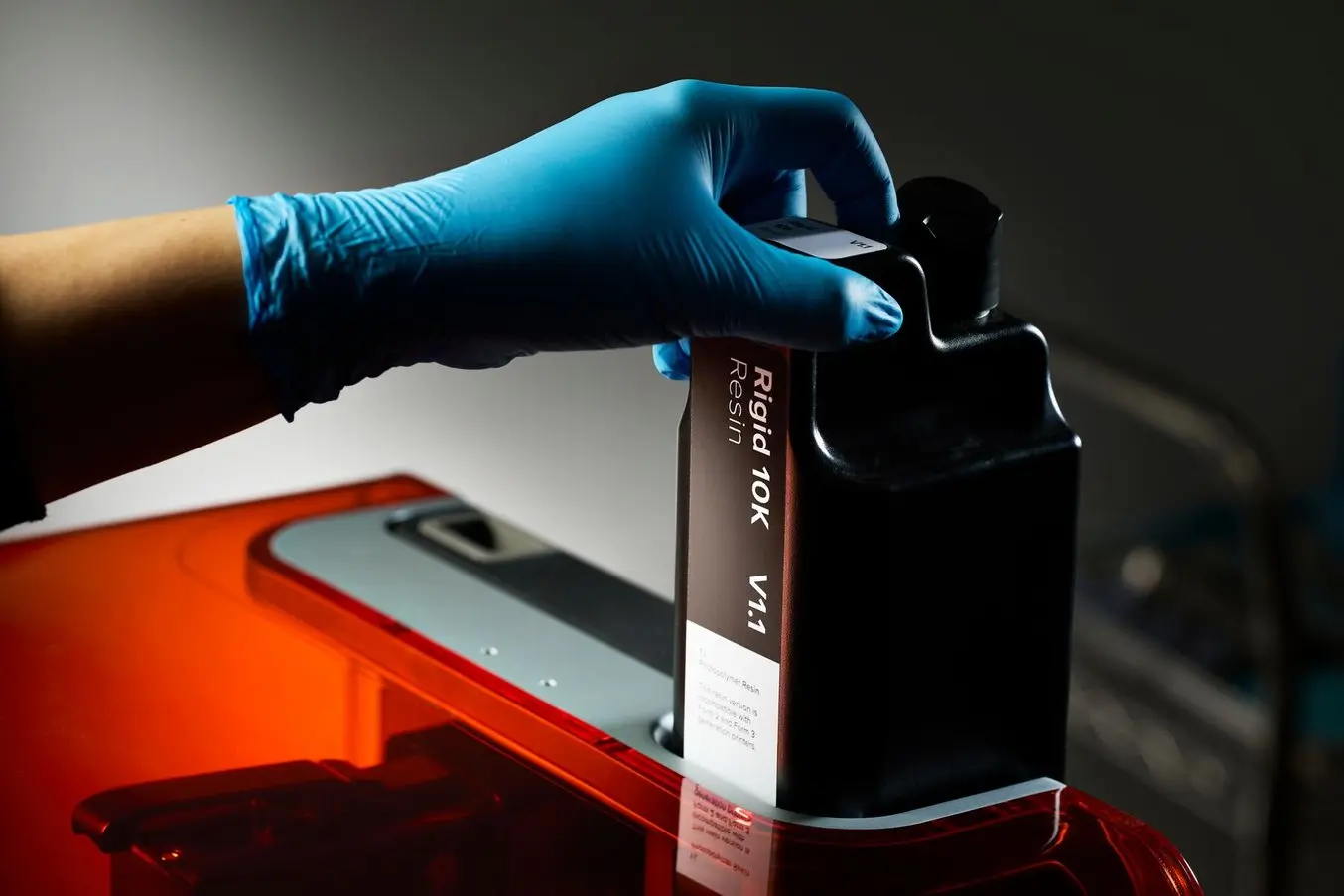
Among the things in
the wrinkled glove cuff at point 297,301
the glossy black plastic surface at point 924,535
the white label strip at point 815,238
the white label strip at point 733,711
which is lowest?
the white label strip at point 733,711

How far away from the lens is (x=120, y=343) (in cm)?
63

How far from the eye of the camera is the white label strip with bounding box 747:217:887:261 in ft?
2.07

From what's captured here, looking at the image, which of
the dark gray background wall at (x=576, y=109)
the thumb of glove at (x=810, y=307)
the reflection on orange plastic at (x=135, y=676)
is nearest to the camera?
the thumb of glove at (x=810, y=307)

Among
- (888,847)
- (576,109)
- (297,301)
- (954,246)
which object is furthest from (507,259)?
(576,109)

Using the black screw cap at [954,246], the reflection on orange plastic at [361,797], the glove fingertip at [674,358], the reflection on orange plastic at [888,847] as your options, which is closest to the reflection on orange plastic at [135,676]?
the reflection on orange plastic at [361,797]

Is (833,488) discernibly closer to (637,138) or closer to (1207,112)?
(637,138)

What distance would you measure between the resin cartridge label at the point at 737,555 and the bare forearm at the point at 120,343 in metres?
0.20

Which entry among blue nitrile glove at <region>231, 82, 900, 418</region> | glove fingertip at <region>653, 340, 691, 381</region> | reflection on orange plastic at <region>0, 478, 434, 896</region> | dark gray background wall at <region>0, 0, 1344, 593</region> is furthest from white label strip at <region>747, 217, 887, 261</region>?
dark gray background wall at <region>0, 0, 1344, 593</region>

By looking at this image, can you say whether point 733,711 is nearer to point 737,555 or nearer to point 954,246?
point 737,555

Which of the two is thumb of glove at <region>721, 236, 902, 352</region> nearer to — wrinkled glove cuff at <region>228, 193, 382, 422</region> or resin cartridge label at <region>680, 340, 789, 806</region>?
resin cartridge label at <region>680, 340, 789, 806</region>

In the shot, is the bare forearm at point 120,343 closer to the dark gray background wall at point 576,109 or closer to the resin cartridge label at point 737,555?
the resin cartridge label at point 737,555

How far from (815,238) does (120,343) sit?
306 millimetres

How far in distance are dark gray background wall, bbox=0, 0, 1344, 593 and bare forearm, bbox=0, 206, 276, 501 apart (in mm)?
576

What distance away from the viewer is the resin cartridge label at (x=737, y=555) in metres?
0.62
